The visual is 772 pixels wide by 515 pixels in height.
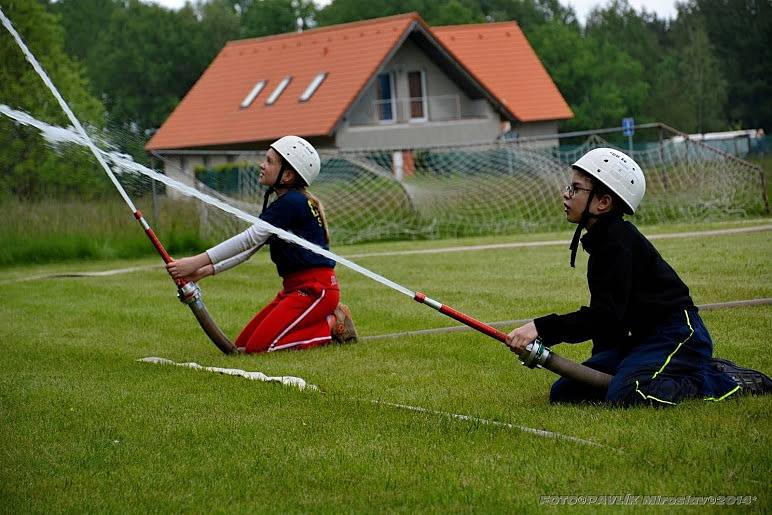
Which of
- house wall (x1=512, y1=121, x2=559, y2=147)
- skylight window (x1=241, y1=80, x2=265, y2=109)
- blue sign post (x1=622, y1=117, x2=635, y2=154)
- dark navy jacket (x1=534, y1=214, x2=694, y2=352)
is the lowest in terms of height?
house wall (x1=512, y1=121, x2=559, y2=147)

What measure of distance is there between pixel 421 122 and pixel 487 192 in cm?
2553

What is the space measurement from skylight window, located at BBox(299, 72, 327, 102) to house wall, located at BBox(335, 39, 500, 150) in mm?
1616

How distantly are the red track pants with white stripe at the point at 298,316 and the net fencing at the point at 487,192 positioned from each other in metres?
14.8

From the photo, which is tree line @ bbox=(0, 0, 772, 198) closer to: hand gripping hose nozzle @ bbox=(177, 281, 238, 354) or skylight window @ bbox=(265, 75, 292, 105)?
skylight window @ bbox=(265, 75, 292, 105)

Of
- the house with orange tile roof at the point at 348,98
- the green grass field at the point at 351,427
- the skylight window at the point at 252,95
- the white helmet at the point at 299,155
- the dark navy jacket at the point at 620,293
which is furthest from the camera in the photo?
the skylight window at the point at 252,95

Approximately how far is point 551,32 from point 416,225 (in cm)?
6258

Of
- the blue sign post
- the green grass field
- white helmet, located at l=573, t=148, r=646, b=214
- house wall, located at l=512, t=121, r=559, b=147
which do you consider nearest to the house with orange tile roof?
house wall, located at l=512, t=121, r=559, b=147

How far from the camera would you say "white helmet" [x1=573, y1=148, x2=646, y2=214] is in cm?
778

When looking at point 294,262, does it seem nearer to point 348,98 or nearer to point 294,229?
point 294,229

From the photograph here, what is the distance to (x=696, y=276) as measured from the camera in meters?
14.5

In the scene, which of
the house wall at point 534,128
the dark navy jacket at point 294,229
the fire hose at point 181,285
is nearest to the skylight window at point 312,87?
the house wall at point 534,128

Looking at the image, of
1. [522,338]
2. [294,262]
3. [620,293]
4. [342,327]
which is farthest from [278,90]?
[620,293]

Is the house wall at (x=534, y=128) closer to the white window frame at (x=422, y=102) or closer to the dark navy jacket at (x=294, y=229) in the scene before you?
the white window frame at (x=422, y=102)

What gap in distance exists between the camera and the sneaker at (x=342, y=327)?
1128cm
